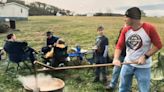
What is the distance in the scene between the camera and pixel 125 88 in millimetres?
6215

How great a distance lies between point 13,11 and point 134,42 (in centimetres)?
4237

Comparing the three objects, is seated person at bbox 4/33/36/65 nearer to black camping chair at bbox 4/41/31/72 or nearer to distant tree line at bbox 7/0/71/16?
black camping chair at bbox 4/41/31/72

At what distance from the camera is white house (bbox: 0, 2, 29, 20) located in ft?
150

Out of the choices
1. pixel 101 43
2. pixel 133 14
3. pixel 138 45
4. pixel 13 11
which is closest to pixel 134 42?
pixel 138 45

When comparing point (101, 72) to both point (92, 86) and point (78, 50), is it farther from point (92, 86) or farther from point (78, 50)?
point (78, 50)

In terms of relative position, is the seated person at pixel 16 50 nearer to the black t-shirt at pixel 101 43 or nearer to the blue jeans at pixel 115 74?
the black t-shirt at pixel 101 43

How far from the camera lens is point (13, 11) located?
47.1 metres

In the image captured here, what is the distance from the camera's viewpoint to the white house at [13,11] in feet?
150

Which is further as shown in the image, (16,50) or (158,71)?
(16,50)

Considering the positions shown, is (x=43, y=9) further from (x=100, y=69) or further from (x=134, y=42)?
(x=134, y=42)

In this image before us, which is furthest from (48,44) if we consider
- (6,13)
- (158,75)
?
(6,13)

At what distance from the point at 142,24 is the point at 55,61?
5754 mm

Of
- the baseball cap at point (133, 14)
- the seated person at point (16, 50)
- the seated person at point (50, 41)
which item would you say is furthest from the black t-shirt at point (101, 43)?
the baseball cap at point (133, 14)

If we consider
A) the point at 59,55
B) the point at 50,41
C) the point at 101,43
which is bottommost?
the point at 59,55
